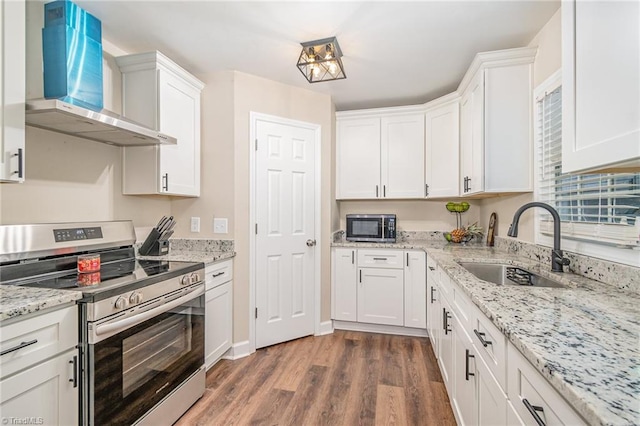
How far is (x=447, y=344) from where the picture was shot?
1862mm

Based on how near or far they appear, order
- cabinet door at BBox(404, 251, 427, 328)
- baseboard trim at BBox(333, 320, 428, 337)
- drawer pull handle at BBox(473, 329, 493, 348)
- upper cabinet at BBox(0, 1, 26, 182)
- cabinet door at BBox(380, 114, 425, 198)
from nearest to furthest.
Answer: drawer pull handle at BBox(473, 329, 493, 348), upper cabinet at BBox(0, 1, 26, 182), cabinet door at BBox(404, 251, 427, 328), baseboard trim at BBox(333, 320, 428, 337), cabinet door at BBox(380, 114, 425, 198)

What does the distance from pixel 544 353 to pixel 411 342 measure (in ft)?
7.55

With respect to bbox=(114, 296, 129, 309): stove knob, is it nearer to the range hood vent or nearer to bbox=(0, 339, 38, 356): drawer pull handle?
bbox=(0, 339, 38, 356): drawer pull handle

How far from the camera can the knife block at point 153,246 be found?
2159mm

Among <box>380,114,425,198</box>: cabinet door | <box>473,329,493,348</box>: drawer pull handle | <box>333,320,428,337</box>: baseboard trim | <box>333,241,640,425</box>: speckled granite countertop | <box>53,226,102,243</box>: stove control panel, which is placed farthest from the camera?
<box>380,114,425,198</box>: cabinet door

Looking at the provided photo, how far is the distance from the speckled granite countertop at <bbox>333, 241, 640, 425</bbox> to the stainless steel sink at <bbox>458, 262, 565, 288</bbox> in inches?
6.9

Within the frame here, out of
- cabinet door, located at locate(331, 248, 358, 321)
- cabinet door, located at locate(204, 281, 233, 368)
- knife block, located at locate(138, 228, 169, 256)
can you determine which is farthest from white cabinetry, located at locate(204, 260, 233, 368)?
cabinet door, located at locate(331, 248, 358, 321)

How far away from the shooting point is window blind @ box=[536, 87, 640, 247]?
1.27 metres

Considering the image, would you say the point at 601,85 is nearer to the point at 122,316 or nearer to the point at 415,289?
the point at 122,316

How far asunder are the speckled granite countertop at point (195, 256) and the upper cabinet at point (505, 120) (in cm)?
206

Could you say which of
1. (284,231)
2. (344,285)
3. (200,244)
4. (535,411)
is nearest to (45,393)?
(200,244)

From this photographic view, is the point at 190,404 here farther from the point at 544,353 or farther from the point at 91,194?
the point at 544,353

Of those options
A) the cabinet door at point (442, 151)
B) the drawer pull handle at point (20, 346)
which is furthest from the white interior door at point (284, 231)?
the drawer pull handle at point (20, 346)

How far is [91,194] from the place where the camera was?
1955 mm
